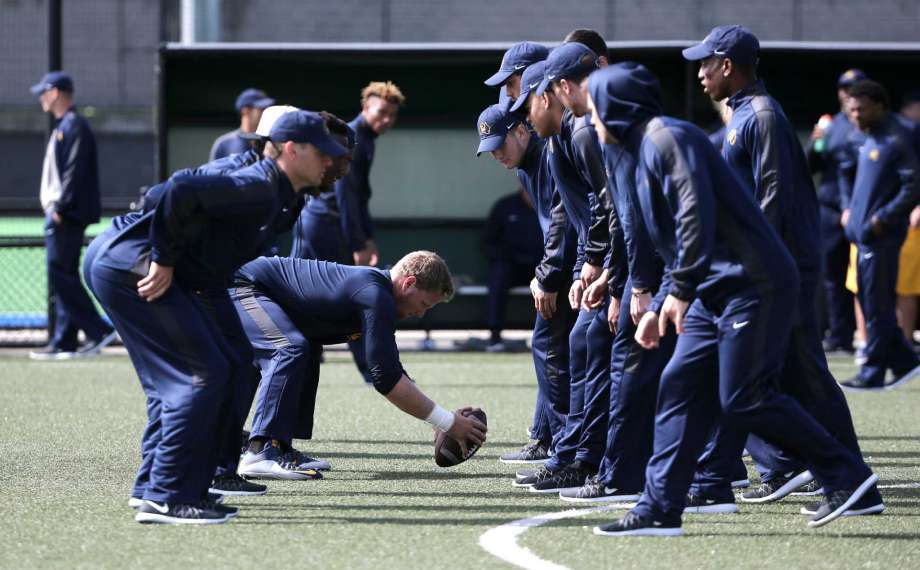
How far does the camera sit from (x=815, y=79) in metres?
15.0

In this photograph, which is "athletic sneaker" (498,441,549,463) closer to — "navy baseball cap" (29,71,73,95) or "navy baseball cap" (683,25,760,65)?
"navy baseball cap" (683,25,760,65)

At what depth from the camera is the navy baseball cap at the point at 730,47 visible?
6.51m

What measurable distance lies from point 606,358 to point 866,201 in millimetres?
5212

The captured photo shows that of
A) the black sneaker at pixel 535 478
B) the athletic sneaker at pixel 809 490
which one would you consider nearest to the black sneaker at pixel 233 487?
the black sneaker at pixel 535 478

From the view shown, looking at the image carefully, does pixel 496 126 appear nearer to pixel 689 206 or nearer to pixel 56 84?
pixel 689 206

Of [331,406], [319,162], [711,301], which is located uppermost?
[319,162]

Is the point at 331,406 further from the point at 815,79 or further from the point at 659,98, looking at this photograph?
the point at 815,79

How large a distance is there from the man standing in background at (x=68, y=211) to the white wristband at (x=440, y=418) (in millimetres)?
6969

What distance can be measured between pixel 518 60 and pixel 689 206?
7.92 ft

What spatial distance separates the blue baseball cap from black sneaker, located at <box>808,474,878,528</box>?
2.17 meters

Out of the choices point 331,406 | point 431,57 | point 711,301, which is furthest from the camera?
point 431,57

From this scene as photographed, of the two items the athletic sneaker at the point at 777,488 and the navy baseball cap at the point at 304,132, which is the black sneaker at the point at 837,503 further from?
the navy baseball cap at the point at 304,132

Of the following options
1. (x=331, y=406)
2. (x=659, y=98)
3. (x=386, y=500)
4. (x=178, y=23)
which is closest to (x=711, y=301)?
(x=659, y=98)

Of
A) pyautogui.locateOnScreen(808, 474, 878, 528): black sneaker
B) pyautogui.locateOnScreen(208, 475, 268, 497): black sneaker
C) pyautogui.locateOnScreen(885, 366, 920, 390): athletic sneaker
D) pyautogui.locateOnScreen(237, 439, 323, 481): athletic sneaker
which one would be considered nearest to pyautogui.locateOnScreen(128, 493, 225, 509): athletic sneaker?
pyautogui.locateOnScreen(208, 475, 268, 497): black sneaker
